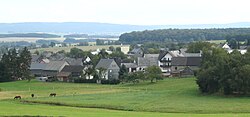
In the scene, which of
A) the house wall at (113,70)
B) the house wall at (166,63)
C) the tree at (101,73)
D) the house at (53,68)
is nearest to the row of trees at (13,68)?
the house at (53,68)

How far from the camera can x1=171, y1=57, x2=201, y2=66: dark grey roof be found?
99375 millimetres

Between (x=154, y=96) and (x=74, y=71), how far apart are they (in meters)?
45.4

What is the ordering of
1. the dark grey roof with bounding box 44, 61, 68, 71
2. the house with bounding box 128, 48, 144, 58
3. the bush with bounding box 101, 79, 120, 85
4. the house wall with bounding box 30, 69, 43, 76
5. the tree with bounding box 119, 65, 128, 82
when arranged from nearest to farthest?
the bush with bounding box 101, 79, 120, 85 < the tree with bounding box 119, 65, 128, 82 < the dark grey roof with bounding box 44, 61, 68, 71 < the house wall with bounding box 30, 69, 43, 76 < the house with bounding box 128, 48, 144, 58

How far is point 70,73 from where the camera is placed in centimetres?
9925

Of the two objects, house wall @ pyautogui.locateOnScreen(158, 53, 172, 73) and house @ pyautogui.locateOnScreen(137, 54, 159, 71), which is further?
house wall @ pyautogui.locateOnScreen(158, 53, 172, 73)

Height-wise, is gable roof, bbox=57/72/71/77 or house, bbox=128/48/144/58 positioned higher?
house, bbox=128/48/144/58

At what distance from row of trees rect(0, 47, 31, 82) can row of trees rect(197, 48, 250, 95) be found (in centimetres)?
4350

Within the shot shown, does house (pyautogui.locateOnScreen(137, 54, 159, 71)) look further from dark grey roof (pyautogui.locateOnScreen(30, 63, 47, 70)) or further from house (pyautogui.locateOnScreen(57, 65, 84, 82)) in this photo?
dark grey roof (pyautogui.locateOnScreen(30, 63, 47, 70))

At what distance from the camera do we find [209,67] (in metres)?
61.7

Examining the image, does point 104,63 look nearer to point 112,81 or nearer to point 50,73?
point 50,73

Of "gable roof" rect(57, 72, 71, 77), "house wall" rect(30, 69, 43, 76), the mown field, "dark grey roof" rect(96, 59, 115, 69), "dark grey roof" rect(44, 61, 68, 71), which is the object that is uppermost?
the mown field

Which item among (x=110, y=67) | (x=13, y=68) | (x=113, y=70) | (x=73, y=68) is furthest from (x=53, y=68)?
(x=113, y=70)

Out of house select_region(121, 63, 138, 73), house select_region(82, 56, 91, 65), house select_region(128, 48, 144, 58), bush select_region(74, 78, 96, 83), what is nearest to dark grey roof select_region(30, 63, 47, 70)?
house select_region(82, 56, 91, 65)

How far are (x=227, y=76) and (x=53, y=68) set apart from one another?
184 ft
